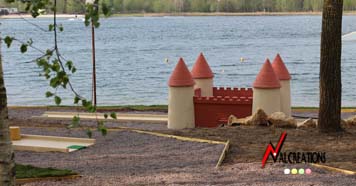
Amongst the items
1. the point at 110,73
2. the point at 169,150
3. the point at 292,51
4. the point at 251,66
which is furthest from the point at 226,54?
the point at 169,150

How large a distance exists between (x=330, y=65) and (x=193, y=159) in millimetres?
2863

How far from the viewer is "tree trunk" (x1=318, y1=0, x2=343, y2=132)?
10484mm

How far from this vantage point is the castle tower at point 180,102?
14008mm

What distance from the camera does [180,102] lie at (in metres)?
14.0

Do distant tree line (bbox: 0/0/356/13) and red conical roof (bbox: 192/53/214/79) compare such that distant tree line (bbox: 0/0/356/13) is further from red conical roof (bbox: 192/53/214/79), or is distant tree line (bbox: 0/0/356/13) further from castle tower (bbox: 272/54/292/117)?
castle tower (bbox: 272/54/292/117)

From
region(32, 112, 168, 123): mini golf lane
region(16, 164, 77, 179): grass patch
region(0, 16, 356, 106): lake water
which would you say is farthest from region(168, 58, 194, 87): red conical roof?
region(0, 16, 356, 106): lake water

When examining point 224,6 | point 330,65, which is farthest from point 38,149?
point 224,6

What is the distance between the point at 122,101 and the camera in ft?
101

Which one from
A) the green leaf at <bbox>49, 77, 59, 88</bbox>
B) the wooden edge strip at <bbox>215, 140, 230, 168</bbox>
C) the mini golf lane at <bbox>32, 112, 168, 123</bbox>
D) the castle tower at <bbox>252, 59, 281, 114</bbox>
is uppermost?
the green leaf at <bbox>49, 77, 59, 88</bbox>

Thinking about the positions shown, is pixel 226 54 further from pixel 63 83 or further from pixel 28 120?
pixel 63 83

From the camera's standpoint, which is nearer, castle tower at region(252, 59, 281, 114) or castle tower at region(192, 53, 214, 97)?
castle tower at region(252, 59, 281, 114)

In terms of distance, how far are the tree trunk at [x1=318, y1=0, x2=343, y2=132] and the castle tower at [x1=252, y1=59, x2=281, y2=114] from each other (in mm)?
2797

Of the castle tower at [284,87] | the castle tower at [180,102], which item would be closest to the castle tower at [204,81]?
the castle tower at [284,87]

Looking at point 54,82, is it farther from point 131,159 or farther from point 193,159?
A: point 131,159
